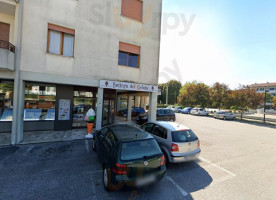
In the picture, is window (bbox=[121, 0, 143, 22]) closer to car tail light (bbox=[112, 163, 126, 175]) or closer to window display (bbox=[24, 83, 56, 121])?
window display (bbox=[24, 83, 56, 121])

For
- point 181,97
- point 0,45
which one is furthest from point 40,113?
point 181,97

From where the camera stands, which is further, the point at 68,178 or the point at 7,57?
the point at 7,57

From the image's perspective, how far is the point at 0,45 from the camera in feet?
19.8

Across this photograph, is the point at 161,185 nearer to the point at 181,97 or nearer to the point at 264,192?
the point at 264,192

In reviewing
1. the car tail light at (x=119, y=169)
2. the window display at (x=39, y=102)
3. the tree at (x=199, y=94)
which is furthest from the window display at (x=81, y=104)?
the tree at (x=199, y=94)

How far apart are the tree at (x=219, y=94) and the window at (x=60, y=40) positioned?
71.5ft

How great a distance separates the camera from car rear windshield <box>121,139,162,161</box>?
3.08m

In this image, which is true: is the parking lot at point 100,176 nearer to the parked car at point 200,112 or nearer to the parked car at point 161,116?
the parked car at point 161,116

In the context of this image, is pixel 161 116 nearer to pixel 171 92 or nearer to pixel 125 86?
pixel 125 86

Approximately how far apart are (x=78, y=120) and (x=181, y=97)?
23.3 m

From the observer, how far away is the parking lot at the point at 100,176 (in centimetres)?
309

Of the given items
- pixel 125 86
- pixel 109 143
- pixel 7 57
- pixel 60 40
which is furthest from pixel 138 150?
pixel 60 40

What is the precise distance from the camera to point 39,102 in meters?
8.16

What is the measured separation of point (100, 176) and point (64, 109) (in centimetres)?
621
